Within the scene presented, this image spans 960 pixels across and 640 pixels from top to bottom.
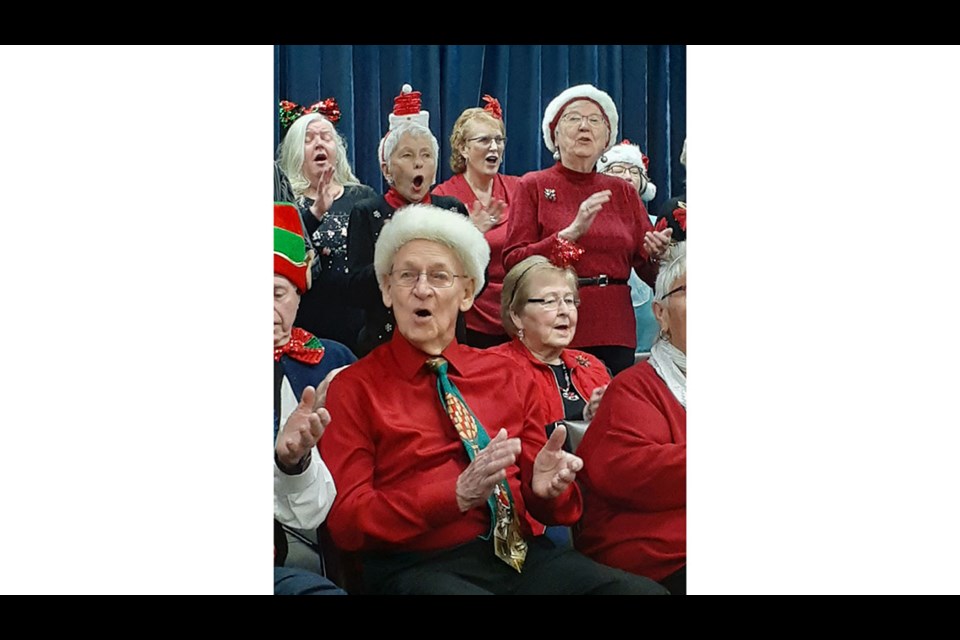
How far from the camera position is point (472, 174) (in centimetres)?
373

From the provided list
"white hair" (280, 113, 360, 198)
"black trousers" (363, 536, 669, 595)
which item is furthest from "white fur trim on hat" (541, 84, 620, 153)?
"black trousers" (363, 536, 669, 595)

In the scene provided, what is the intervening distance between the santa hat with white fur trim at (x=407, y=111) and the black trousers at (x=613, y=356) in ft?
3.00

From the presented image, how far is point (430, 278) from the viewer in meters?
3.60

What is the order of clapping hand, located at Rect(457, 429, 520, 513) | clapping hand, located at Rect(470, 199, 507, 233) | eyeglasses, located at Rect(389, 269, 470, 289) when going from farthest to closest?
1. clapping hand, located at Rect(470, 199, 507, 233)
2. eyeglasses, located at Rect(389, 269, 470, 289)
3. clapping hand, located at Rect(457, 429, 520, 513)

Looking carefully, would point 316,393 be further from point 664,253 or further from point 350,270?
point 664,253

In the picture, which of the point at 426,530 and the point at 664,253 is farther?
the point at 664,253

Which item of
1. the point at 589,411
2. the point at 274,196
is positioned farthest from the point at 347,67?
the point at 589,411

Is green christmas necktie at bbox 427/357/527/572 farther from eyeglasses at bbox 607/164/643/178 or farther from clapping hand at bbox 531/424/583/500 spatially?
eyeglasses at bbox 607/164/643/178

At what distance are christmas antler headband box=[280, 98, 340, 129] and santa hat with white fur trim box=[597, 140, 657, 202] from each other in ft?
2.93

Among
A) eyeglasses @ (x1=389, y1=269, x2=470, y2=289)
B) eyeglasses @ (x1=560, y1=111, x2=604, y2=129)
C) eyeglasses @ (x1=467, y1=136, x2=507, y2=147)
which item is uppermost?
eyeglasses @ (x1=560, y1=111, x2=604, y2=129)

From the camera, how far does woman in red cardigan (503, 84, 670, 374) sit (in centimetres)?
372

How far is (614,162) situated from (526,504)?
1.17 m

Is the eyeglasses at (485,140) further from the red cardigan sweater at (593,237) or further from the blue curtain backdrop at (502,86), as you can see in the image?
the red cardigan sweater at (593,237)

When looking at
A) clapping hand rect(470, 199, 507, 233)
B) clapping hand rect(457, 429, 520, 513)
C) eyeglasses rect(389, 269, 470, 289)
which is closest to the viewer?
clapping hand rect(457, 429, 520, 513)
